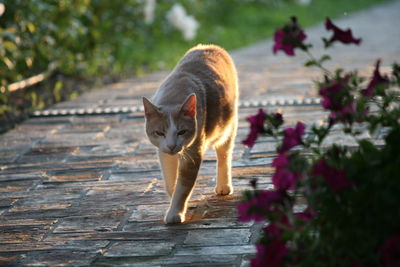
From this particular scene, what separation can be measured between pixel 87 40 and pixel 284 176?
7.64 m

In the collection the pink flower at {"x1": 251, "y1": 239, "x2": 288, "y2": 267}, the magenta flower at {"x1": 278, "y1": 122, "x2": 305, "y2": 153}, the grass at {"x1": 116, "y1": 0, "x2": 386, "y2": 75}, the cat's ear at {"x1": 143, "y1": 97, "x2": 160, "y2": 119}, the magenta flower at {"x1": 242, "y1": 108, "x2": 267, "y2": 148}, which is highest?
the magenta flower at {"x1": 242, "y1": 108, "x2": 267, "y2": 148}

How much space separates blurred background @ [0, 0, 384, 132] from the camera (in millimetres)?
7488

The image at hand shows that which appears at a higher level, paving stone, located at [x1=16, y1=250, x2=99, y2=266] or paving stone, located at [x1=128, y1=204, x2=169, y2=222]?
paving stone, located at [x1=16, y1=250, x2=99, y2=266]

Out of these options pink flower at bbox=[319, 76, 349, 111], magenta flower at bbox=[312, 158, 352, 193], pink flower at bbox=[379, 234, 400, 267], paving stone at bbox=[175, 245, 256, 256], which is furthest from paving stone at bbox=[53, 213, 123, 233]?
pink flower at bbox=[379, 234, 400, 267]

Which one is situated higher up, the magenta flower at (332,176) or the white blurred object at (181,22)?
the magenta flower at (332,176)

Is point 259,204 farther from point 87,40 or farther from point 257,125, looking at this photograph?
point 87,40

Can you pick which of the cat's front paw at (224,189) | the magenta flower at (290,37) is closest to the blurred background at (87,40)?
the cat's front paw at (224,189)

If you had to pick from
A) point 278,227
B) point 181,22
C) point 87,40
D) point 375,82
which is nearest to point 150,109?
point 375,82

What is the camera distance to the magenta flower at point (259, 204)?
102 inches

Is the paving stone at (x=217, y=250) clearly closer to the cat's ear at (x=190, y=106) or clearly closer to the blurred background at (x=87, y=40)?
the cat's ear at (x=190, y=106)

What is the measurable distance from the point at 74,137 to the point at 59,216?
2118 millimetres

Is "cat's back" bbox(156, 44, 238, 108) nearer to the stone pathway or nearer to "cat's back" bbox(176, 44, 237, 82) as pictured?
"cat's back" bbox(176, 44, 237, 82)

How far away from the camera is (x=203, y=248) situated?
141 inches

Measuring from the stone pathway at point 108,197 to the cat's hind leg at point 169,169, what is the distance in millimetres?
119
